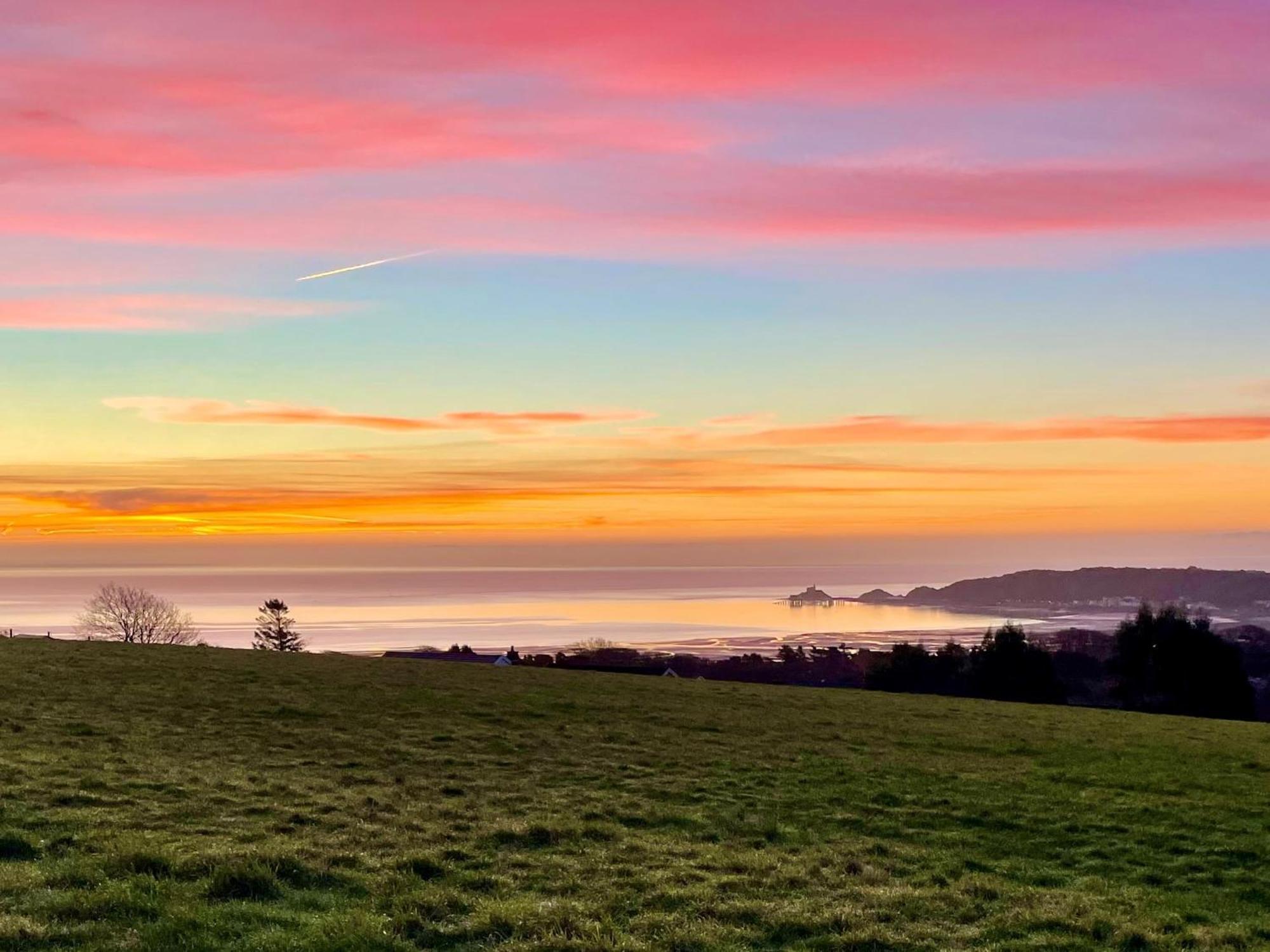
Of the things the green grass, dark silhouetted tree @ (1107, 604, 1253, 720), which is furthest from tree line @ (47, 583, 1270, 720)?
the green grass

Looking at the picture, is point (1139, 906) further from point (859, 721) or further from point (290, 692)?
point (290, 692)

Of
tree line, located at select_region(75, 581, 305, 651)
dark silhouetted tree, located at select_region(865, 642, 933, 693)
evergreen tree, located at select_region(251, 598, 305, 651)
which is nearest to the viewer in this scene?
dark silhouetted tree, located at select_region(865, 642, 933, 693)

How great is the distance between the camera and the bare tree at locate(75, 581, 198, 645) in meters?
113

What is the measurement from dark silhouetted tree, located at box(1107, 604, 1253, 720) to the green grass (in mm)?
45203

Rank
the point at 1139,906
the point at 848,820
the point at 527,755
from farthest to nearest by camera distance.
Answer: the point at 527,755
the point at 848,820
the point at 1139,906

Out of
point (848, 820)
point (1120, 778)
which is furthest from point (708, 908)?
point (1120, 778)

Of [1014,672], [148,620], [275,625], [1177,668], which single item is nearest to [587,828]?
[1014,672]

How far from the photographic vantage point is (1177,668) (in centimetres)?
7881

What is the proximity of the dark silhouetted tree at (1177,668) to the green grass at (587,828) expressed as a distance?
148 feet

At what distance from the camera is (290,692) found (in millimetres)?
37031

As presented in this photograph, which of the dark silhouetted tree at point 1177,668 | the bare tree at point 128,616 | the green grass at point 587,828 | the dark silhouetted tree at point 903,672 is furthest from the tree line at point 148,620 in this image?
the green grass at point 587,828

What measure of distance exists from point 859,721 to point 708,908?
1041 inches

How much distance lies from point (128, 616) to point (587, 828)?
113082 millimetres

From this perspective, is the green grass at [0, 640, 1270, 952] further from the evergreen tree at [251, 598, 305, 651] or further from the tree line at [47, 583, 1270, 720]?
the evergreen tree at [251, 598, 305, 651]
